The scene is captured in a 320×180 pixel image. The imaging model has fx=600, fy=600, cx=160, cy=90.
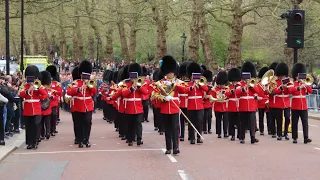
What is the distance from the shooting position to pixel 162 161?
1130cm

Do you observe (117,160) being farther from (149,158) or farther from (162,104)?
(162,104)

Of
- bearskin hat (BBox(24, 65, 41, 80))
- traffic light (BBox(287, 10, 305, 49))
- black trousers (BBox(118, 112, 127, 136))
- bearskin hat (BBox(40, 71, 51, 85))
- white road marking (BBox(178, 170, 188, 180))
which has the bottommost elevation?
white road marking (BBox(178, 170, 188, 180))

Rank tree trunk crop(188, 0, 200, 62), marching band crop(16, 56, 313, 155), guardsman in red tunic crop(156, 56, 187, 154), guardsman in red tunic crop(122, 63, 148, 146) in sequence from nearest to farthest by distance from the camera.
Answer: guardsman in red tunic crop(156, 56, 187, 154), marching band crop(16, 56, 313, 155), guardsman in red tunic crop(122, 63, 148, 146), tree trunk crop(188, 0, 200, 62)

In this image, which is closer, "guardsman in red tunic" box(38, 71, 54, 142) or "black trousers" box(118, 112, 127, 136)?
"guardsman in red tunic" box(38, 71, 54, 142)

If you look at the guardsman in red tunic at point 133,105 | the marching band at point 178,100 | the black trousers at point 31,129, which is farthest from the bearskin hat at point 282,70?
the black trousers at point 31,129

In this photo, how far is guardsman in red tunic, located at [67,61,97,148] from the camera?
45.1ft

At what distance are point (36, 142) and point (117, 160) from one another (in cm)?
298

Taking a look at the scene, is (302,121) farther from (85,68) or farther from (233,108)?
(85,68)

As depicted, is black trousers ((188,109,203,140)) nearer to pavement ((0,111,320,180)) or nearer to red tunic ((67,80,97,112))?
pavement ((0,111,320,180))

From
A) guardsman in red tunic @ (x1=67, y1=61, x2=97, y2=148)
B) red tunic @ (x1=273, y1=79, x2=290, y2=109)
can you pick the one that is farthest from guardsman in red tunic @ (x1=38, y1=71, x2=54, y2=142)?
red tunic @ (x1=273, y1=79, x2=290, y2=109)

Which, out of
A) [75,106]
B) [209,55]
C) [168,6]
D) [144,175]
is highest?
[168,6]

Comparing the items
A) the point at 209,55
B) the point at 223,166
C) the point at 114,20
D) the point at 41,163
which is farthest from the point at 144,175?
the point at 114,20

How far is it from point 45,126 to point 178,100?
15.2ft

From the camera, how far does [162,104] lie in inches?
486
